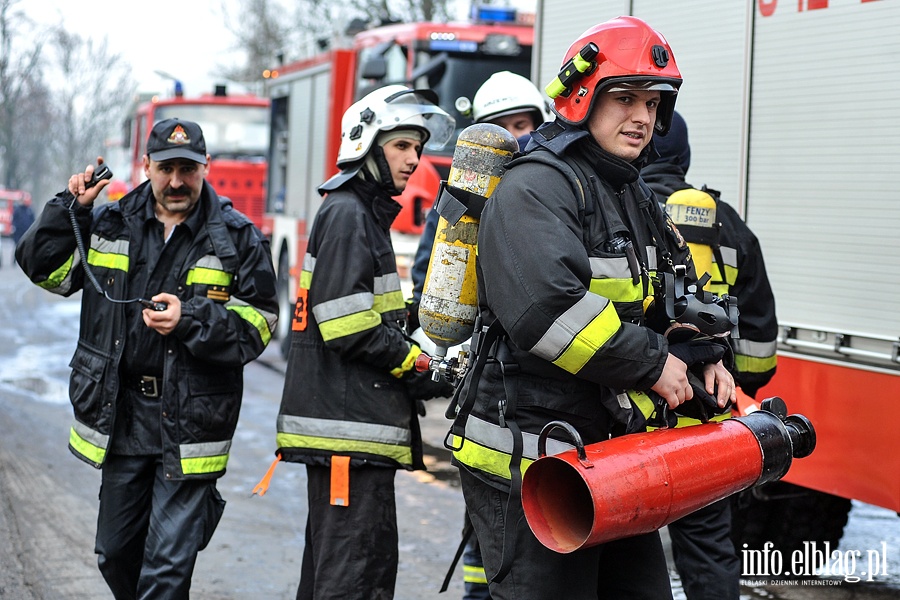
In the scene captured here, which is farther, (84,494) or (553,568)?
(84,494)

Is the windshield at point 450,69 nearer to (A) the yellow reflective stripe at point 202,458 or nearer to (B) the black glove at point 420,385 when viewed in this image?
(B) the black glove at point 420,385

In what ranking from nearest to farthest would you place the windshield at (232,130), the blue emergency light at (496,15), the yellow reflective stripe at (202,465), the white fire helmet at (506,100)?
the yellow reflective stripe at (202,465)
the white fire helmet at (506,100)
the blue emergency light at (496,15)
the windshield at (232,130)

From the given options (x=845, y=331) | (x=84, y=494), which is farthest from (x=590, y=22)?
(x=84, y=494)

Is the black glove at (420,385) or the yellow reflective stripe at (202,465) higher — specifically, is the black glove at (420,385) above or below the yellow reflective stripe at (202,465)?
above

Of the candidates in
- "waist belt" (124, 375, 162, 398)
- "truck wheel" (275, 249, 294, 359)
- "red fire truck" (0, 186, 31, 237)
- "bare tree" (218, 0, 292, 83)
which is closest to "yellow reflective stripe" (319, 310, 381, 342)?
"waist belt" (124, 375, 162, 398)

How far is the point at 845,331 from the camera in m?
4.59

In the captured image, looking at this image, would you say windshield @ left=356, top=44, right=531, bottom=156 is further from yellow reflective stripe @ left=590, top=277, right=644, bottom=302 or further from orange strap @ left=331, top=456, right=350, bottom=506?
yellow reflective stripe @ left=590, top=277, right=644, bottom=302

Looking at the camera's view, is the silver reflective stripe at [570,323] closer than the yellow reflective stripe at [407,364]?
Yes

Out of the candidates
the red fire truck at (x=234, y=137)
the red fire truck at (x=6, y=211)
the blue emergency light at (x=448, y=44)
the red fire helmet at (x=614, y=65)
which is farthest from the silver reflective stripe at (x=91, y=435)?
the red fire truck at (x=6, y=211)

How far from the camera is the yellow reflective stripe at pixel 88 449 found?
3900mm

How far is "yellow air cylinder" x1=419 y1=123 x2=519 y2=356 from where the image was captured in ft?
9.93

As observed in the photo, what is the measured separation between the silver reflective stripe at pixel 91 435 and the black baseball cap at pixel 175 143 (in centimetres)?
98

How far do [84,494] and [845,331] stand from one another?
4.39 meters

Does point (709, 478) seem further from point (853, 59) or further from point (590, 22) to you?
point (590, 22)
